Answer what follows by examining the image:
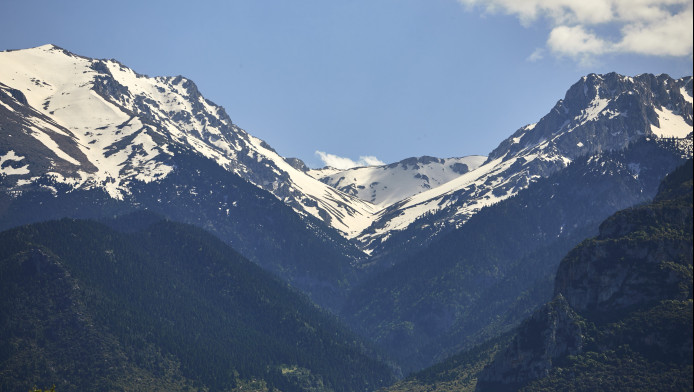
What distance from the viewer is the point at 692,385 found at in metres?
192

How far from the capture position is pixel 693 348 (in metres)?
193

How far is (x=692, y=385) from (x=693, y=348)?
822cm
